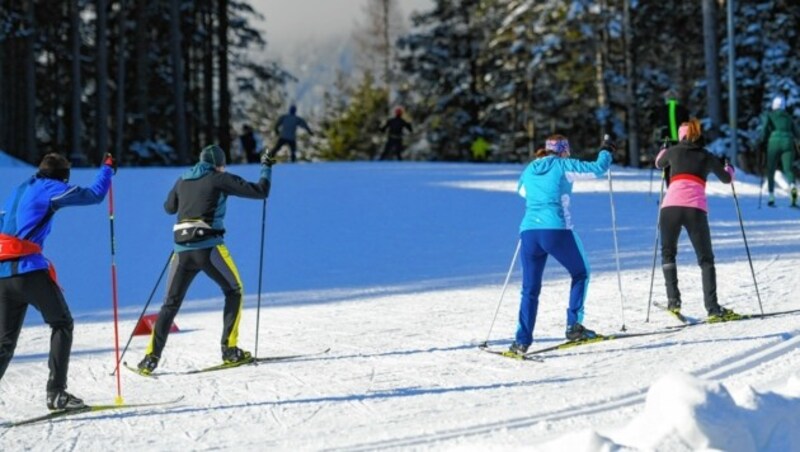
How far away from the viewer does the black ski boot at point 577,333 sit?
29.0 feet

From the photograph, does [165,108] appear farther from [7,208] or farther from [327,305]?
[7,208]

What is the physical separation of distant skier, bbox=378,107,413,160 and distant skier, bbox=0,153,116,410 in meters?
21.4

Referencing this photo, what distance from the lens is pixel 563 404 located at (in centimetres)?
676

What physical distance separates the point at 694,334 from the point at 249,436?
4.38m

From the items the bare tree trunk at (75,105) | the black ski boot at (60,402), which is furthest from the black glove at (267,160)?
the bare tree trunk at (75,105)

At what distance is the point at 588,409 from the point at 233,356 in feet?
11.3

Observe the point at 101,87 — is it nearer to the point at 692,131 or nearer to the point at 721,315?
the point at 692,131

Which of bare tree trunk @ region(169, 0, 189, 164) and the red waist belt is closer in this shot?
the red waist belt

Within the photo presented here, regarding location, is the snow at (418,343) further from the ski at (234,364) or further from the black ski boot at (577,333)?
the black ski boot at (577,333)

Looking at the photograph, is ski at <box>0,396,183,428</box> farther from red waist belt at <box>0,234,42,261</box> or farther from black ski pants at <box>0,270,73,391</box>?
red waist belt at <box>0,234,42,261</box>

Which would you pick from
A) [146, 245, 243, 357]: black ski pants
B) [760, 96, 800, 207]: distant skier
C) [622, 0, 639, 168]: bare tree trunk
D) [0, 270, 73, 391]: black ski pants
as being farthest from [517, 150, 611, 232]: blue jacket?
[622, 0, 639, 168]: bare tree trunk

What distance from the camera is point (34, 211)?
7.05m

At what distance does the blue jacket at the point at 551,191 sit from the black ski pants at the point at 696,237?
157 cm

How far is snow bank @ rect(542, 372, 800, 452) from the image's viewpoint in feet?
16.6
